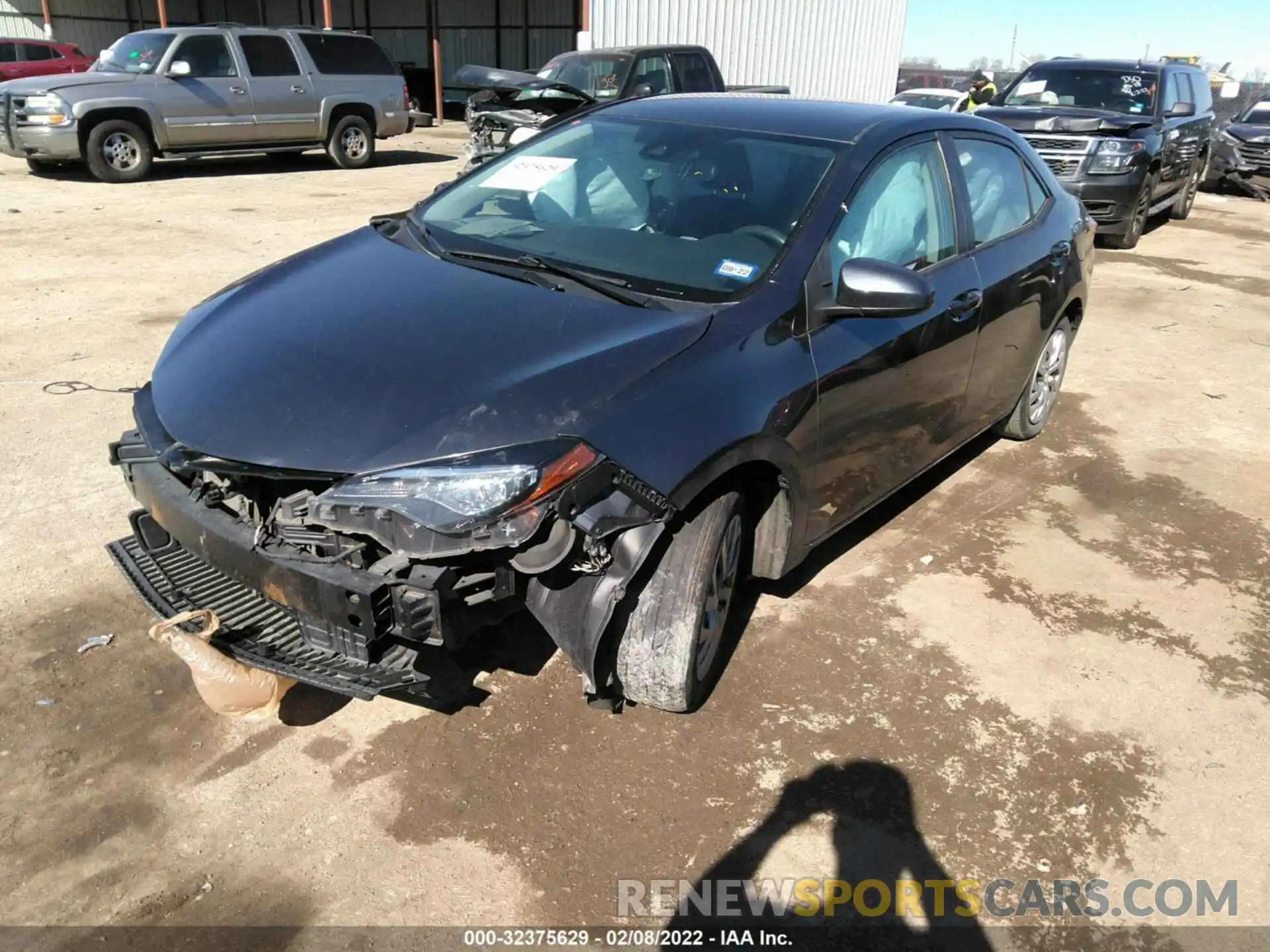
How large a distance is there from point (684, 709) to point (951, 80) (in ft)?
120

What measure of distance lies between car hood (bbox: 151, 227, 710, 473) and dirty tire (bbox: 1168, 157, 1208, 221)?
12.7 metres

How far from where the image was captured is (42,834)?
8.17 feet

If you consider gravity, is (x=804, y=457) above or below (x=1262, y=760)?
above

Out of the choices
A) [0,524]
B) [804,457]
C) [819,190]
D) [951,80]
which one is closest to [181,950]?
[804,457]

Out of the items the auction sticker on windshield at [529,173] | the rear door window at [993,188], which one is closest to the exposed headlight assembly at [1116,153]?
the rear door window at [993,188]

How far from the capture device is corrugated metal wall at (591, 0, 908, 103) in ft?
63.0

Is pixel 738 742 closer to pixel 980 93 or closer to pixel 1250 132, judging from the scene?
pixel 980 93

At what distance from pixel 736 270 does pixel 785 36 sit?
20.1 metres

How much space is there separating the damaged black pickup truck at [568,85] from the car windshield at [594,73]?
11 mm

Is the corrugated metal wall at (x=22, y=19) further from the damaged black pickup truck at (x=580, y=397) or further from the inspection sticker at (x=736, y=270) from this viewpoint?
the inspection sticker at (x=736, y=270)

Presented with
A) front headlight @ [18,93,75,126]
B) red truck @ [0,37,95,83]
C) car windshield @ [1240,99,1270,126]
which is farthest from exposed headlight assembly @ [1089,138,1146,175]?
red truck @ [0,37,95,83]

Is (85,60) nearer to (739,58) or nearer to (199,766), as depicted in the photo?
(739,58)

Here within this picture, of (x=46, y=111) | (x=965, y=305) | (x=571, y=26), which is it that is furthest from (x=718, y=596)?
(x=571, y=26)

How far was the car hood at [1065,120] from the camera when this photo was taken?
34.3 feet
